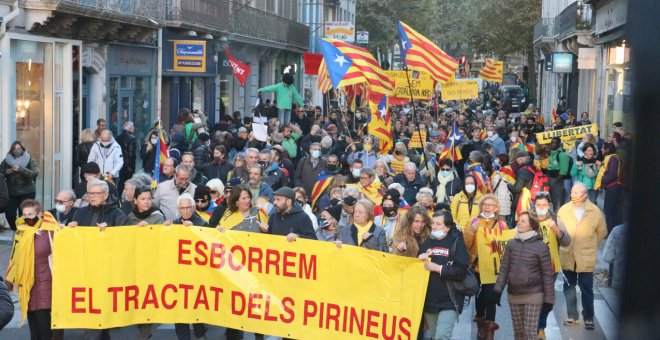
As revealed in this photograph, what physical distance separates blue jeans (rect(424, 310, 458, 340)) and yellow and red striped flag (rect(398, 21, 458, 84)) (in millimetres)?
10022

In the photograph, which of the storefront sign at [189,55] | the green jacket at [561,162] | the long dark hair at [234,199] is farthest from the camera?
the storefront sign at [189,55]

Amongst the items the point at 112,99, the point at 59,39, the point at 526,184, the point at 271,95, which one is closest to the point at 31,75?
the point at 59,39

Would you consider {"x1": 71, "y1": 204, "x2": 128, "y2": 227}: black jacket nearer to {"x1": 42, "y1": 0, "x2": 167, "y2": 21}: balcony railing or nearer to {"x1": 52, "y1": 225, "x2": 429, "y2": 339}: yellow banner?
{"x1": 52, "y1": 225, "x2": 429, "y2": 339}: yellow banner

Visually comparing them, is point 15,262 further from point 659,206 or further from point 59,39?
point 59,39

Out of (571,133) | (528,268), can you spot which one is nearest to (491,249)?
(528,268)

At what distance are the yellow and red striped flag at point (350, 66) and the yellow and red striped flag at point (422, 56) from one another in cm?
58

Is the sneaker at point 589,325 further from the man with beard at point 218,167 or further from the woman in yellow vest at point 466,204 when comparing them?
the man with beard at point 218,167

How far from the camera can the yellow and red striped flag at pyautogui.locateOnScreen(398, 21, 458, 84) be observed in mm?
18422

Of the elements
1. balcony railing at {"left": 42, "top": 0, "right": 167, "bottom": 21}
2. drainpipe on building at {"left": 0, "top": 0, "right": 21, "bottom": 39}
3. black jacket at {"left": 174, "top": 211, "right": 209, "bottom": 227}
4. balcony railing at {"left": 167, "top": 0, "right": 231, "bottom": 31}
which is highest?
balcony railing at {"left": 167, "top": 0, "right": 231, "bottom": 31}

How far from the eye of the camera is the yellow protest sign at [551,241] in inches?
396

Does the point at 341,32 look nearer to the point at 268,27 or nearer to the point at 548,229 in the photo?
the point at 268,27

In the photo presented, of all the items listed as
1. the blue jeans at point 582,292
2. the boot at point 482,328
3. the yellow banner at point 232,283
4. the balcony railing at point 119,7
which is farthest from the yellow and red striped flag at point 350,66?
the yellow banner at point 232,283

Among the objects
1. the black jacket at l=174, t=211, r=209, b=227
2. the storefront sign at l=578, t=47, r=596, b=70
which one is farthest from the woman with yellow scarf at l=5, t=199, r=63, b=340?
the storefront sign at l=578, t=47, r=596, b=70

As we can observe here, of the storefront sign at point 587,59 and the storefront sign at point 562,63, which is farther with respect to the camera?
the storefront sign at point 562,63
